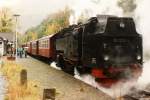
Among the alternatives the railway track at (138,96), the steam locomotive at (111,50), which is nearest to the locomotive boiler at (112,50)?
the steam locomotive at (111,50)

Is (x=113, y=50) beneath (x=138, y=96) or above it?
above

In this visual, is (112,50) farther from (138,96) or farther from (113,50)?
(138,96)

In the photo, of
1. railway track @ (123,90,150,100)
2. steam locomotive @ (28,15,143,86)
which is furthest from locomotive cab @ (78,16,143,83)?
railway track @ (123,90,150,100)

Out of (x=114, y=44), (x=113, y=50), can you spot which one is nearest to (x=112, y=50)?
(x=113, y=50)

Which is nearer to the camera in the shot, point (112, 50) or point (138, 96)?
point (138, 96)

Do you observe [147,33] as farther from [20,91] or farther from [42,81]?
[20,91]

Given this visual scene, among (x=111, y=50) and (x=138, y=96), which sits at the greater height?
(x=111, y=50)

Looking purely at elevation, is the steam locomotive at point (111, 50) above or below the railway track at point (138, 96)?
above

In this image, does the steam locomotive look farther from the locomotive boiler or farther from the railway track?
the railway track

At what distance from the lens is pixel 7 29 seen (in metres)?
108

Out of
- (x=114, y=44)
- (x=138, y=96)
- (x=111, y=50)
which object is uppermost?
(x=114, y=44)

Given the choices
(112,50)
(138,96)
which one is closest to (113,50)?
(112,50)

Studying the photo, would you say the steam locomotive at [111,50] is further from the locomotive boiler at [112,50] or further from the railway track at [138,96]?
the railway track at [138,96]

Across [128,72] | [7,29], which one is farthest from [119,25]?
[7,29]
